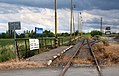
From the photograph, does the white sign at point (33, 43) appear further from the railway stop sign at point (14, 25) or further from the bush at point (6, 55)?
the railway stop sign at point (14, 25)

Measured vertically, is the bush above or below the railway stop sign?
below

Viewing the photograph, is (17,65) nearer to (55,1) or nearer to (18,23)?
(18,23)

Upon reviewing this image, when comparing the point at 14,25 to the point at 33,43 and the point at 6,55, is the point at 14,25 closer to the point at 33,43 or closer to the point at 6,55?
the point at 6,55

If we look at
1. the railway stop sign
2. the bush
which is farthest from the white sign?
the railway stop sign

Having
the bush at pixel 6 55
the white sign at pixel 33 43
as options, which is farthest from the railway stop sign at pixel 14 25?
the white sign at pixel 33 43

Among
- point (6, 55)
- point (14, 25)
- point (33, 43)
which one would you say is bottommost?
point (6, 55)

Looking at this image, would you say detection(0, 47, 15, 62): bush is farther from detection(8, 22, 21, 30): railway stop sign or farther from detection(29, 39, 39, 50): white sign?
detection(8, 22, 21, 30): railway stop sign

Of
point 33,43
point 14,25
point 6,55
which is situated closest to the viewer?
point 14,25

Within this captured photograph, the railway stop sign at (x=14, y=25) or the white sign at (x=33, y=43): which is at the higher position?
the railway stop sign at (x=14, y=25)

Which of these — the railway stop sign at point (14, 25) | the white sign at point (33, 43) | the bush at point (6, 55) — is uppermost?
the railway stop sign at point (14, 25)

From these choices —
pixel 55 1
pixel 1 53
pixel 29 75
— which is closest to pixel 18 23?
pixel 1 53

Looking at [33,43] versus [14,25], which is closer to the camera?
[14,25]

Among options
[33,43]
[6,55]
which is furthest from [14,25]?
[33,43]

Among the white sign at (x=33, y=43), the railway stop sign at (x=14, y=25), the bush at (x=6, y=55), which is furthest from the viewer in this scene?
the white sign at (x=33, y=43)
